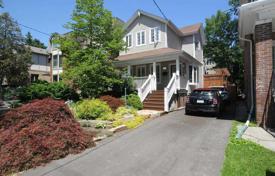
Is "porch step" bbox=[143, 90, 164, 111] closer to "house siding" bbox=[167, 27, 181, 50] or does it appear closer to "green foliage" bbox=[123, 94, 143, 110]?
"green foliage" bbox=[123, 94, 143, 110]

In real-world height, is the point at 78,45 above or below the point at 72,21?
below

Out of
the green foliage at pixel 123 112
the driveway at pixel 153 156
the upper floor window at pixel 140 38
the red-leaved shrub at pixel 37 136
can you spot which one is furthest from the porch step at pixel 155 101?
the upper floor window at pixel 140 38

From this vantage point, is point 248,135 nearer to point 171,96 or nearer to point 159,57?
point 171,96

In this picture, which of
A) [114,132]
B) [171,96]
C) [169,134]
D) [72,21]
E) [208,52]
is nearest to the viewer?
[169,134]

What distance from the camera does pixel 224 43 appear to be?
32.6m

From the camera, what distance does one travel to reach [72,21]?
14789 mm

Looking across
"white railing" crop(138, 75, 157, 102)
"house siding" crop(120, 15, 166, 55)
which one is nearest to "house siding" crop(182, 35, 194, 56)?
"house siding" crop(120, 15, 166, 55)

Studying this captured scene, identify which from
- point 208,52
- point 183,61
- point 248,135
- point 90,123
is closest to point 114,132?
point 90,123

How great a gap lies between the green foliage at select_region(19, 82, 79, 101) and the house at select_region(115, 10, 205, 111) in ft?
15.5

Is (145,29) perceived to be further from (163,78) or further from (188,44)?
(188,44)

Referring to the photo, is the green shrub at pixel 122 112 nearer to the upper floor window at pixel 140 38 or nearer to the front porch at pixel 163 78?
the front porch at pixel 163 78

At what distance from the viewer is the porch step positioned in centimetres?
1305

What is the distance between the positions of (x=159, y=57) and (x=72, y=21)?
264 inches

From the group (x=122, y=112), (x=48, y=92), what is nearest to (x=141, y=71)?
(x=48, y=92)
